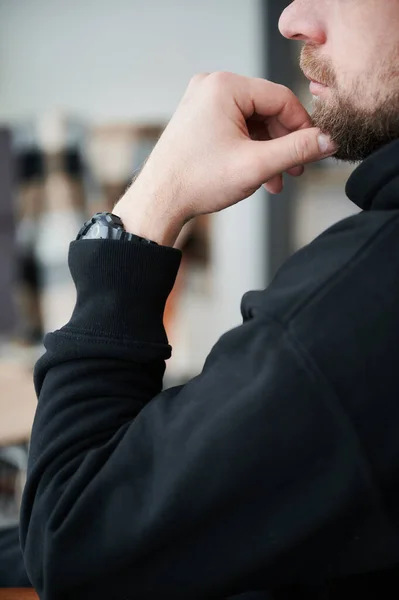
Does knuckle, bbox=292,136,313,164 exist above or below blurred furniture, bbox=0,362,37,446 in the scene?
above

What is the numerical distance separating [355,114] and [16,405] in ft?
4.70

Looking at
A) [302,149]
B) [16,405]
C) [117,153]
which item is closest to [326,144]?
[302,149]

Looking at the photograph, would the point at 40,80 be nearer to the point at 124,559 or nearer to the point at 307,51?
the point at 307,51

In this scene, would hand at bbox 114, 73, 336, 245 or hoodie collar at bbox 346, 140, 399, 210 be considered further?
hand at bbox 114, 73, 336, 245

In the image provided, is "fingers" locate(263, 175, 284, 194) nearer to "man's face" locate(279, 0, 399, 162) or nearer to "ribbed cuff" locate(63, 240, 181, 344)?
"man's face" locate(279, 0, 399, 162)

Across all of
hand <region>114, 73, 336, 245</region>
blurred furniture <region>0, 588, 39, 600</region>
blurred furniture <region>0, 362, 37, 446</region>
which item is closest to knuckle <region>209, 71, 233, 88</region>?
hand <region>114, 73, 336, 245</region>

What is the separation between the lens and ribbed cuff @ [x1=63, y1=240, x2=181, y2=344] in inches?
25.5

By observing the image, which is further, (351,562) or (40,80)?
(40,80)

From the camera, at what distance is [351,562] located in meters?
0.57

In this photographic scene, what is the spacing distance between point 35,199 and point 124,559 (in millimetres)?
2522

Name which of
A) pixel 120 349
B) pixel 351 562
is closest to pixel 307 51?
pixel 120 349

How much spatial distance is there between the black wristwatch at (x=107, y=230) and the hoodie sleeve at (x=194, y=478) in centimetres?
14

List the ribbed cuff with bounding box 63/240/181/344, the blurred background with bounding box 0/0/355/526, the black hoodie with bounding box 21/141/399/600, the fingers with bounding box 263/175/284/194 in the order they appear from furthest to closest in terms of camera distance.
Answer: the blurred background with bounding box 0/0/355/526
the fingers with bounding box 263/175/284/194
the ribbed cuff with bounding box 63/240/181/344
the black hoodie with bounding box 21/141/399/600

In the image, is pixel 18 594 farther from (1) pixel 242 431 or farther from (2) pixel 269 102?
(2) pixel 269 102
